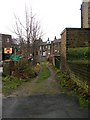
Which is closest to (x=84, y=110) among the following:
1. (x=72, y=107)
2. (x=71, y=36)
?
(x=72, y=107)

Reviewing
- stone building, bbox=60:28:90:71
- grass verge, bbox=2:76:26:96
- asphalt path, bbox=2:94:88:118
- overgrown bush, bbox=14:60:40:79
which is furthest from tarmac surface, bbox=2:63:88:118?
stone building, bbox=60:28:90:71

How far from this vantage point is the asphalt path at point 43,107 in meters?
8.51

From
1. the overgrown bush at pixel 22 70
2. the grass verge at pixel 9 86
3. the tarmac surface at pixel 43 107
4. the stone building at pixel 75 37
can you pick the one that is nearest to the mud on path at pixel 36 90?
the grass verge at pixel 9 86

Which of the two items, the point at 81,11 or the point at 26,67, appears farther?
the point at 81,11

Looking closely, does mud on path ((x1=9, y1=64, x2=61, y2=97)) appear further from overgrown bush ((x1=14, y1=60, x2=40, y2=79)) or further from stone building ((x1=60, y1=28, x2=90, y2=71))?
stone building ((x1=60, y1=28, x2=90, y2=71))

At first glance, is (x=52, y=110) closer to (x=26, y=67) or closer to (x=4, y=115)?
(x=4, y=115)

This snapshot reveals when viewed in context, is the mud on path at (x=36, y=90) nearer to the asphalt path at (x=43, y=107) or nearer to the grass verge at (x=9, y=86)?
the grass verge at (x=9, y=86)

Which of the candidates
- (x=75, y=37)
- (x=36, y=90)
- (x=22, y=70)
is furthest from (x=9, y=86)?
(x=75, y=37)

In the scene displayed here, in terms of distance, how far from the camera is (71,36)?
890 inches

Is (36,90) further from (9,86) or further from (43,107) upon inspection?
(43,107)

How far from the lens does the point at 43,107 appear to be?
9.81m

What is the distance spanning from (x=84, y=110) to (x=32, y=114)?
5.95 ft

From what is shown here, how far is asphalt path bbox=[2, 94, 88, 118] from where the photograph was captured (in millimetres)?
8514

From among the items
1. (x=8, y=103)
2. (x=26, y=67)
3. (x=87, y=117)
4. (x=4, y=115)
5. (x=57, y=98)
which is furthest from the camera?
(x=26, y=67)
